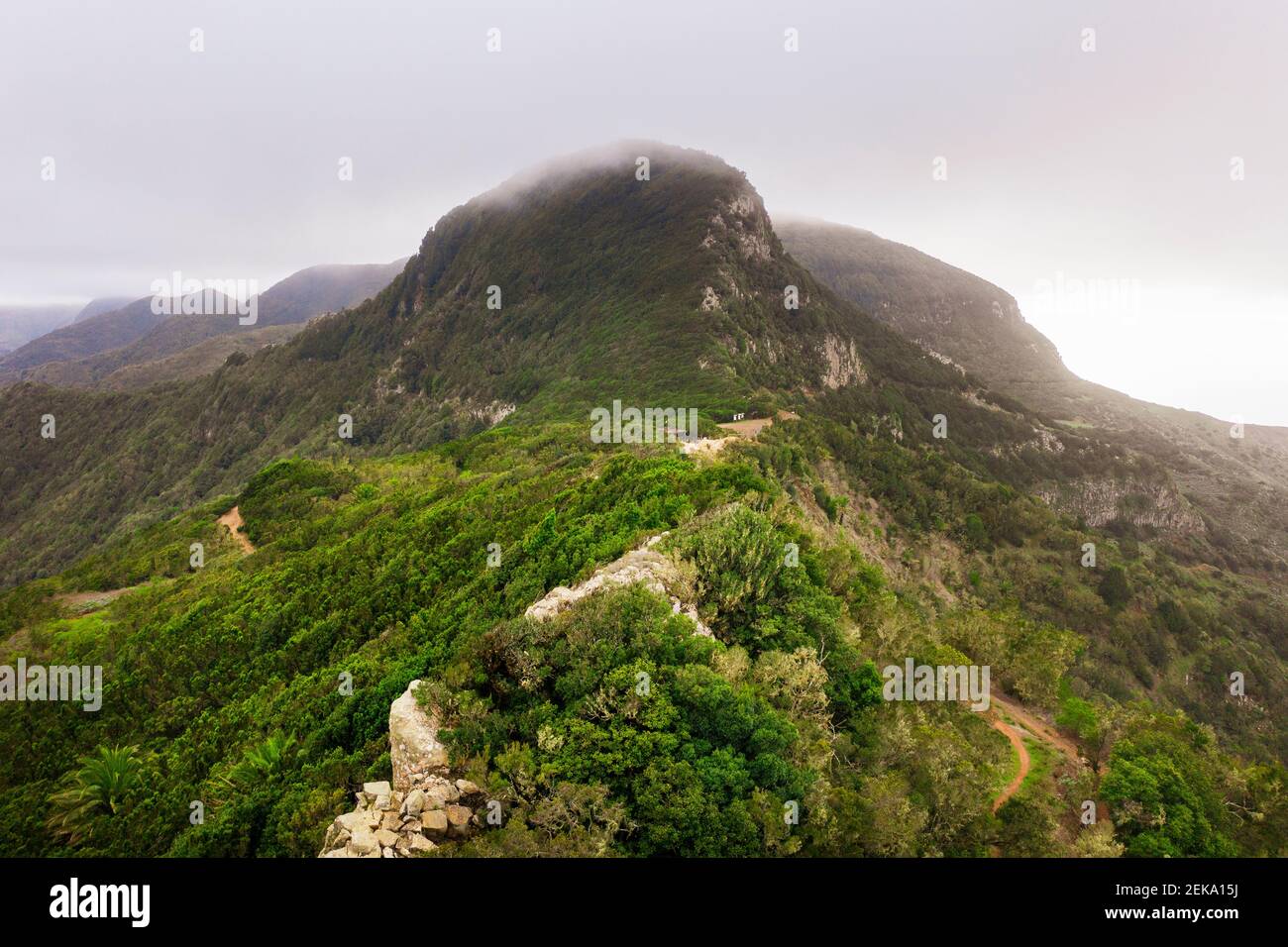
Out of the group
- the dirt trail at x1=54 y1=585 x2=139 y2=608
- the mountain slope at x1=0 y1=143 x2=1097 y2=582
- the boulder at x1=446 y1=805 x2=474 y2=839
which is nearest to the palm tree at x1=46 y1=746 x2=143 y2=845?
the boulder at x1=446 y1=805 x2=474 y2=839

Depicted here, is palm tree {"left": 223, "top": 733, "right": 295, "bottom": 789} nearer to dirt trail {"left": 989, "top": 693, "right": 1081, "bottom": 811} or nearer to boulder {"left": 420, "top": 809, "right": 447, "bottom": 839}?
boulder {"left": 420, "top": 809, "right": 447, "bottom": 839}

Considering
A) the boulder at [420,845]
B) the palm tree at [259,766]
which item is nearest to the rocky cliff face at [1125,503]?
the palm tree at [259,766]

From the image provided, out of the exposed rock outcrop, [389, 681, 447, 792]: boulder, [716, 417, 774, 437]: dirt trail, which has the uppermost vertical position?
[716, 417, 774, 437]: dirt trail

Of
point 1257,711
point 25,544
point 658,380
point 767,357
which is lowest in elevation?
point 1257,711

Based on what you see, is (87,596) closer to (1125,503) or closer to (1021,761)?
(1021,761)

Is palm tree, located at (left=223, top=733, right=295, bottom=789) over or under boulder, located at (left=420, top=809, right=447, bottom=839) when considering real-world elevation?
under
